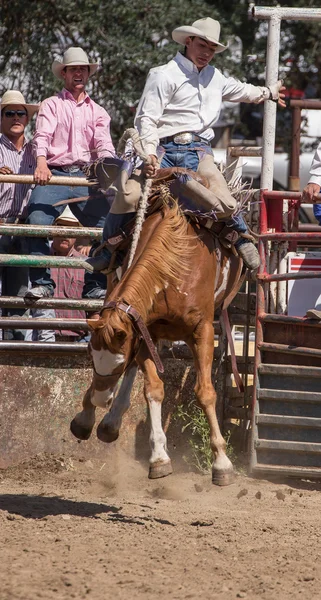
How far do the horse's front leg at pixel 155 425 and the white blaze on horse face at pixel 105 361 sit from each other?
0.46 metres

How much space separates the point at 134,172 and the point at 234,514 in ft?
7.38

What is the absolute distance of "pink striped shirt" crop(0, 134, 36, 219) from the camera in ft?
25.6

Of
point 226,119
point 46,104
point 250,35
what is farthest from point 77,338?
point 226,119

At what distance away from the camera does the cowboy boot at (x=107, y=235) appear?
6465mm

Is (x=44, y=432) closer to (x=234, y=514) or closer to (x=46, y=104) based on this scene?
(x=234, y=514)

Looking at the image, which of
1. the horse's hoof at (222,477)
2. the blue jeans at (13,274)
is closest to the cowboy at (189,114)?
the blue jeans at (13,274)

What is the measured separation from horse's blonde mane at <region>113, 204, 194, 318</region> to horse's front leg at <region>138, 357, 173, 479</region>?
18.6 inches

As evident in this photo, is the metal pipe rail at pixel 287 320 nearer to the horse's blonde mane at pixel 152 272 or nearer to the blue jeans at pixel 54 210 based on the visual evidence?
the horse's blonde mane at pixel 152 272

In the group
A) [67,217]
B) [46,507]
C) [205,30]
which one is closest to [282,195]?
[205,30]

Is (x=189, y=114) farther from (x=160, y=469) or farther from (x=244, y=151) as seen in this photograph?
(x=160, y=469)

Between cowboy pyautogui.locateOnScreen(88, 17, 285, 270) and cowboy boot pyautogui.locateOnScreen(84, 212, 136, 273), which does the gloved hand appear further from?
cowboy boot pyautogui.locateOnScreen(84, 212, 136, 273)

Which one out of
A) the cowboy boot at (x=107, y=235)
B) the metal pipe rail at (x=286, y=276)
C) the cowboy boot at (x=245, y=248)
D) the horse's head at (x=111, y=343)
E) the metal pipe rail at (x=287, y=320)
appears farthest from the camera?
the metal pipe rail at (x=287, y=320)

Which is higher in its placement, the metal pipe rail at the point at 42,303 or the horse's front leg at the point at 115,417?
the metal pipe rail at the point at 42,303

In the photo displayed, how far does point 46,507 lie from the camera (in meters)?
6.10
